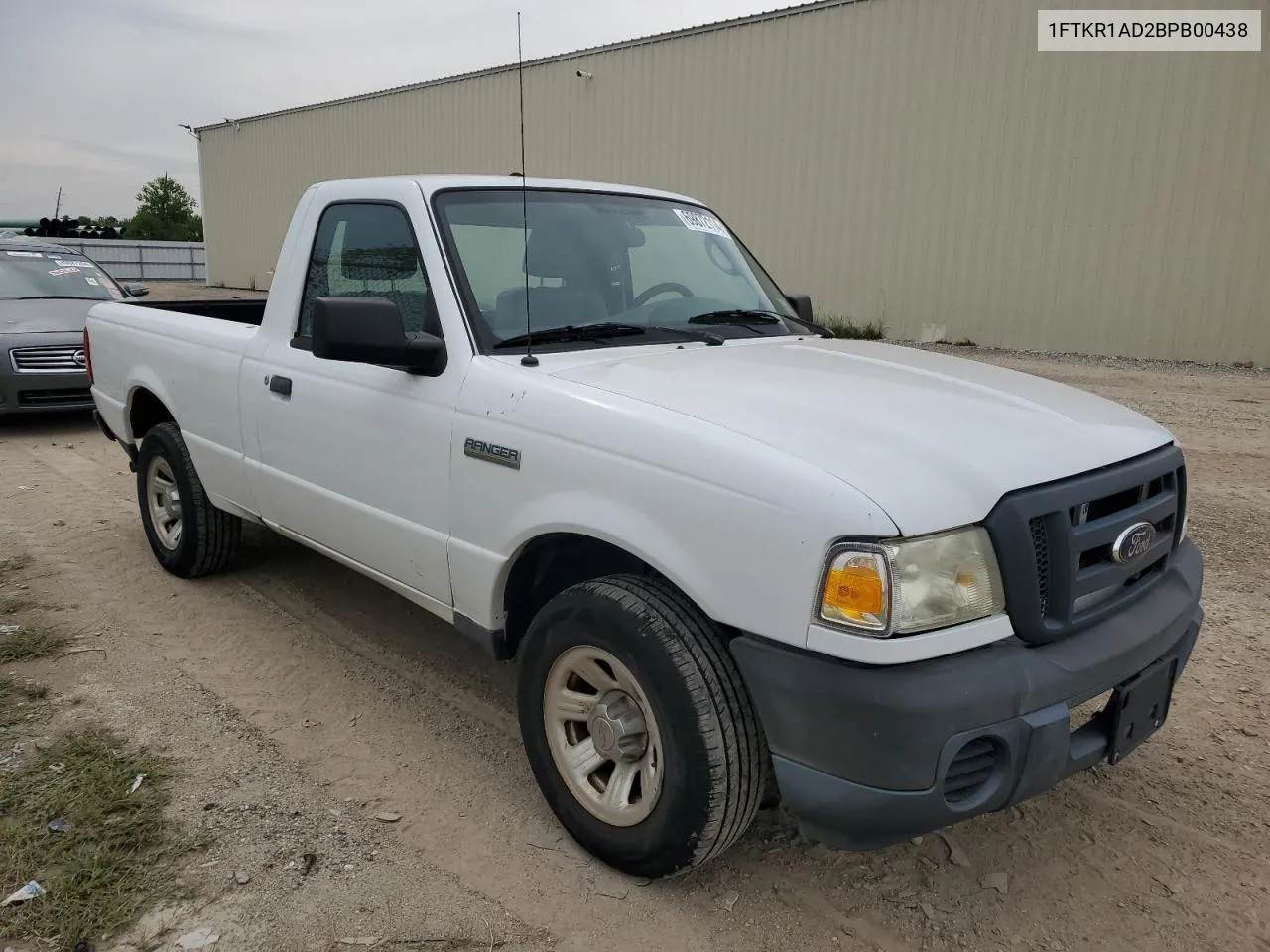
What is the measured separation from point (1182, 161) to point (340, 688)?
12980 mm

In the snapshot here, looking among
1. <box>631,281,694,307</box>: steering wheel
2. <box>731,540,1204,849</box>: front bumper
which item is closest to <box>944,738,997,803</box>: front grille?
<box>731,540,1204,849</box>: front bumper

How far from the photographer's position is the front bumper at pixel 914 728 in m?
2.05

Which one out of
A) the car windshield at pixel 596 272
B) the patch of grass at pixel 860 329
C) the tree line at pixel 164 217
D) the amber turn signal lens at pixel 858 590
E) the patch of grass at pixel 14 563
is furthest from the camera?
the tree line at pixel 164 217

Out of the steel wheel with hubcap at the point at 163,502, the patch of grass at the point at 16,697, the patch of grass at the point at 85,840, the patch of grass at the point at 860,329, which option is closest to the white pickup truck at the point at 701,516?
the patch of grass at the point at 85,840

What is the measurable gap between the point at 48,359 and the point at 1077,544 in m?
9.12

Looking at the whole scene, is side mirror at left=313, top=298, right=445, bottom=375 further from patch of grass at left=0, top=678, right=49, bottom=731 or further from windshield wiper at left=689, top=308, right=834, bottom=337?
patch of grass at left=0, top=678, right=49, bottom=731

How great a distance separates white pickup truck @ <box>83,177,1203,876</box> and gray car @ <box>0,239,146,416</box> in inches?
239

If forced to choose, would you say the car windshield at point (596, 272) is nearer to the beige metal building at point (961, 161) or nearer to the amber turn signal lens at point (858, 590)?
the amber turn signal lens at point (858, 590)

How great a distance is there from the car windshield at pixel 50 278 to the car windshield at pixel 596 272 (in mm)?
8113

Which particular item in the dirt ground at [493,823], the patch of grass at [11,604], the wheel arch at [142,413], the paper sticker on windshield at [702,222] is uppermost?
the paper sticker on windshield at [702,222]

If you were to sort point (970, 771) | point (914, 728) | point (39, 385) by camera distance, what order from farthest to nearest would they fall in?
1. point (39, 385)
2. point (970, 771)
3. point (914, 728)

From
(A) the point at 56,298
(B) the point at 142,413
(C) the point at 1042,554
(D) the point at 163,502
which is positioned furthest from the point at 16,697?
(A) the point at 56,298

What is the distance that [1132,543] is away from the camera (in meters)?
2.41

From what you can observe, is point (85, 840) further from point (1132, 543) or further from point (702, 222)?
point (702, 222)
